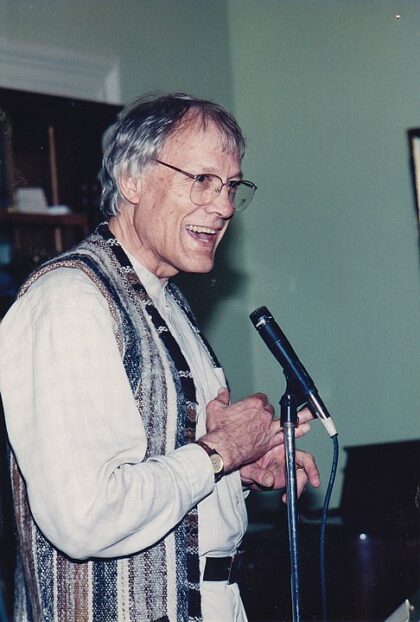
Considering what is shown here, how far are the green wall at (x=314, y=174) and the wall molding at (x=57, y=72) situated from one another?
56 mm

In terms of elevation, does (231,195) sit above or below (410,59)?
below

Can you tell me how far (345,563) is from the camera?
260cm

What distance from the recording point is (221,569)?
60.1 inches

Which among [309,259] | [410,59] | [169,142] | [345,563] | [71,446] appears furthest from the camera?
[309,259]

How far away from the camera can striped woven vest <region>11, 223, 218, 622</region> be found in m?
1.38

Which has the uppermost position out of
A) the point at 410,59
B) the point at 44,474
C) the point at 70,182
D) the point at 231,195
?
the point at 410,59

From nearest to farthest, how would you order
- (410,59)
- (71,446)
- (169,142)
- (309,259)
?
(71,446)
(169,142)
(410,59)
(309,259)

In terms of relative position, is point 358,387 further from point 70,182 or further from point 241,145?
point 241,145

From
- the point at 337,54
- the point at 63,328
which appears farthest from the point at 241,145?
the point at 337,54

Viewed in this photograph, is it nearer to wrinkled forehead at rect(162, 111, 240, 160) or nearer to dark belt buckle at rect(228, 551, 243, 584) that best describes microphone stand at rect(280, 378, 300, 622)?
dark belt buckle at rect(228, 551, 243, 584)

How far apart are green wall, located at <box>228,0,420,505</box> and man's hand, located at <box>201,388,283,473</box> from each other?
208 cm

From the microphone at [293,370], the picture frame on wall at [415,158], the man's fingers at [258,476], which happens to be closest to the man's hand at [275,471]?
the man's fingers at [258,476]

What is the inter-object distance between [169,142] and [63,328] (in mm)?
502

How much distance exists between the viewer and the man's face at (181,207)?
1.63 metres
